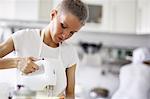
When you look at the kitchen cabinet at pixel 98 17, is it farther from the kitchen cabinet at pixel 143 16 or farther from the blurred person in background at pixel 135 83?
the blurred person in background at pixel 135 83

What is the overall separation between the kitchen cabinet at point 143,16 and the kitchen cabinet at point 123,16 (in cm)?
6

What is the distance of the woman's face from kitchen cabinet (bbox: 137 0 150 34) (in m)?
1.52

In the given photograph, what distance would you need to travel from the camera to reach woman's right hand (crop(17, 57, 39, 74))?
72 cm

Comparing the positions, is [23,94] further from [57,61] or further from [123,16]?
[123,16]

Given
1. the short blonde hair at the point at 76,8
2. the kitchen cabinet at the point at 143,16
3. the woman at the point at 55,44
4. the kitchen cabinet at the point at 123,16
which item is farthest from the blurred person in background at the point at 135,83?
the short blonde hair at the point at 76,8

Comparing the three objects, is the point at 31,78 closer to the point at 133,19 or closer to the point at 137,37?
the point at 133,19

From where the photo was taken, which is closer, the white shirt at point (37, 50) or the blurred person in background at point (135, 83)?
the white shirt at point (37, 50)

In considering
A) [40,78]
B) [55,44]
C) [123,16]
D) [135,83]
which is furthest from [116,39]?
[40,78]

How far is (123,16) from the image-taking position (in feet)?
8.19

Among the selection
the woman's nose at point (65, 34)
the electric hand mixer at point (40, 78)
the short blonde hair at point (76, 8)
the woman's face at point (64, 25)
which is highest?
the short blonde hair at point (76, 8)

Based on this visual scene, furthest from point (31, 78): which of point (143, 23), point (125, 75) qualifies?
point (143, 23)

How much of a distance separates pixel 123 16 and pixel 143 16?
193mm

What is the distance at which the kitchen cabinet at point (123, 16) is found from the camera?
2.48 metres

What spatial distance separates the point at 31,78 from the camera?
72cm
